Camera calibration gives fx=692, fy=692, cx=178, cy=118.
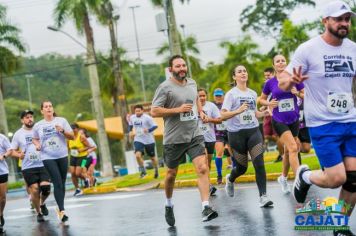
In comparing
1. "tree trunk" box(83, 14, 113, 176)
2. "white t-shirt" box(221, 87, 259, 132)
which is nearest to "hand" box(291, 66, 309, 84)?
"white t-shirt" box(221, 87, 259, 132)

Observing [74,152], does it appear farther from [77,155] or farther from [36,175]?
[36,175]

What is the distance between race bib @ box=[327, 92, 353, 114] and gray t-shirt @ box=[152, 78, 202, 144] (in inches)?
112

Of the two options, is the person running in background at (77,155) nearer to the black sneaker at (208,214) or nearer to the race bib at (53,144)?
the race bib at (53,144)

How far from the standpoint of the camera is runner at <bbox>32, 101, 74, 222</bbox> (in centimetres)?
1115

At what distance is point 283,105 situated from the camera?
1041 centimetres

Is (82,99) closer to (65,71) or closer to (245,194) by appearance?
(65,71)

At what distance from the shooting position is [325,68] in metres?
6.17

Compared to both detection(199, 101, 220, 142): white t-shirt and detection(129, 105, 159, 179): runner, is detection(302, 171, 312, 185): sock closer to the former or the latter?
detection(199, 101, 220, 142): white t-shirt

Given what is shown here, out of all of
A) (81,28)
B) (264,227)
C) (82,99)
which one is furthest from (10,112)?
(264,227)

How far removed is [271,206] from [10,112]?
83.8 meters

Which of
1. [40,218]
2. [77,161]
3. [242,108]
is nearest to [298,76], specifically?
[242,108]

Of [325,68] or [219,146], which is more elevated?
[325,68]

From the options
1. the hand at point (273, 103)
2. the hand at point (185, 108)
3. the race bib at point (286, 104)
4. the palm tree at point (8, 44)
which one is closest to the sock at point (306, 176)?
the hand at point (185, 108)

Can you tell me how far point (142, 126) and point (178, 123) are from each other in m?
10.9
